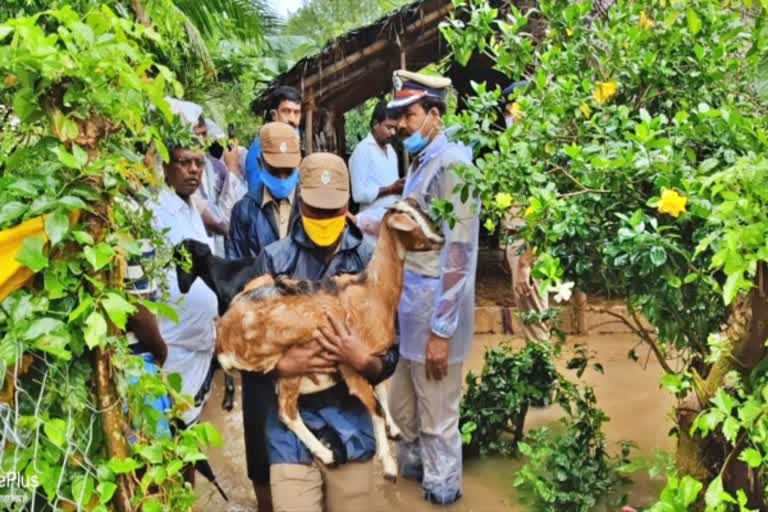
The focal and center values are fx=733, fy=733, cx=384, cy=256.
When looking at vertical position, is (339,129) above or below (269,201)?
above

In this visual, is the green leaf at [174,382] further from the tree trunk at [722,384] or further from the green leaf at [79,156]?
the tree trunk at [722,384]

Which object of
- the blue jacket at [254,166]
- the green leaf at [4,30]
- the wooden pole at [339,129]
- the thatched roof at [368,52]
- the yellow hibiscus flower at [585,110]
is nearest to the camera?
the green leaf at [4,30]

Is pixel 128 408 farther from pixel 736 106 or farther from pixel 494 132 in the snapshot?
pixel 736 106

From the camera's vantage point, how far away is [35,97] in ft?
5.93

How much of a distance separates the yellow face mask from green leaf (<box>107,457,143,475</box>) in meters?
1.29

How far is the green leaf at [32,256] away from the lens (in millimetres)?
1783

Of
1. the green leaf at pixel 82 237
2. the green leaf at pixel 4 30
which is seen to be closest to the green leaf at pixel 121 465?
the green leaf at pixel 82 237

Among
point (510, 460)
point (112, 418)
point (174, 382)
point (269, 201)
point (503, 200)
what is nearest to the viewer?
Result: point (112, 418)

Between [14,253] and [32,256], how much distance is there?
7 centimetres

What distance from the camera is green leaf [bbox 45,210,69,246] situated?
175 cm

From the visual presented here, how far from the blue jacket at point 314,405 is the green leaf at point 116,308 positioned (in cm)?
117

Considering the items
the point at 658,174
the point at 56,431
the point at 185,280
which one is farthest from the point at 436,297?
the point at 56,431

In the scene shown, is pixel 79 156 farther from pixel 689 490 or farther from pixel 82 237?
pixel 689 490

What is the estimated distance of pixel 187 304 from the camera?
11.6ft
